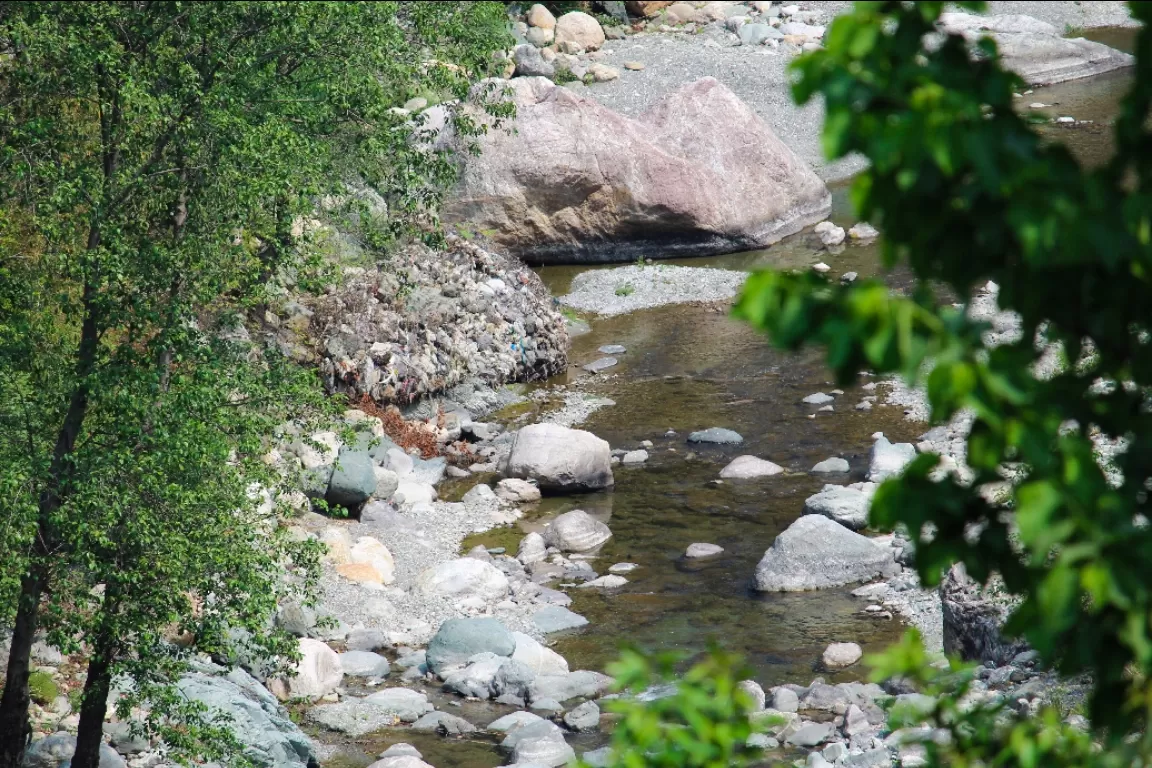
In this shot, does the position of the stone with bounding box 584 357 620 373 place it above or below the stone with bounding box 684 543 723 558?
below

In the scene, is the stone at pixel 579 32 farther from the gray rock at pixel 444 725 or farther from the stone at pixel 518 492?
the gray rock at pixel 444 725

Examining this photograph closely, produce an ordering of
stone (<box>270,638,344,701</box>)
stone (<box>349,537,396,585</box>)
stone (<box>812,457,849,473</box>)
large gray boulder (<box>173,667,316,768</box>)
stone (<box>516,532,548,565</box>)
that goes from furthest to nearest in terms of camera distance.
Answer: stone (<box>812,457,849,473</box>) → stone (<box>516,532,548,565</box>) → stone (<box>349,537,396,585</box>) → stone (<box>270,638,344,701</box>) → large gray boulder (<box>173,667,316,768</box>)

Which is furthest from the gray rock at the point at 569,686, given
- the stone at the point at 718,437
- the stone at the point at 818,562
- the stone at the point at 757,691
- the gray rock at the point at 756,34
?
the gray rock at the point at 756,34

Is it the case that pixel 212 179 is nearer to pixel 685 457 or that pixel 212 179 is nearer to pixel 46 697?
pixel 46 697

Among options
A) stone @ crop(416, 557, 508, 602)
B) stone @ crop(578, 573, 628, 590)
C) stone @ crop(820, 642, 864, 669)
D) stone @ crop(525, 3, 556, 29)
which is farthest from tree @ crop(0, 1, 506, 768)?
stone @ crop(525, 3, 556, 29)

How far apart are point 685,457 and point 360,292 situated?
19.1ft

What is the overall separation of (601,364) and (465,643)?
32.4ft

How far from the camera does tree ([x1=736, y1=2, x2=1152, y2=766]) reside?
2.93 meters

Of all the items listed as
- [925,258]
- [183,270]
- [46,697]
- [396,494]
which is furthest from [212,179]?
[396,494]

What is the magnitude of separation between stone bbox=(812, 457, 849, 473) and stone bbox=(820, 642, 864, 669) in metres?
4.89

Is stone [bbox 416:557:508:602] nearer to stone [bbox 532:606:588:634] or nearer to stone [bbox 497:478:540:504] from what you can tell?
stone [bbox 532:606:588:634]

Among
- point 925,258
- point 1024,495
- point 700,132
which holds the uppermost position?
point 925,258

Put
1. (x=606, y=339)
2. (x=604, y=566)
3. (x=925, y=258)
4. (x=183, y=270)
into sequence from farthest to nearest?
(x=606, y=339) → (x=604, y=566) → (x=183, y=270) → (x=925, y=258)

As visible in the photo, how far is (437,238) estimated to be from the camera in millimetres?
12305
